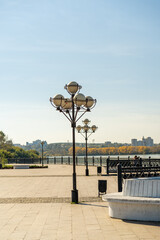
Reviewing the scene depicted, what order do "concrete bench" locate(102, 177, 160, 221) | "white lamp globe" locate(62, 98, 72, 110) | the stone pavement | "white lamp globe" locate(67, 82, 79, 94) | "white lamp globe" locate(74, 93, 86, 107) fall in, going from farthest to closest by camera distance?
"white lamp globe" locate(62, 98, 72, 110), "white lamp globe" locate(74, 93, 86, 107), "white lamp globe" locate(67, 82, 79, 94), "concrete bench" locate(102, 177, 160, 221), the stone pavement

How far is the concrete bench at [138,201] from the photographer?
813 centimetres

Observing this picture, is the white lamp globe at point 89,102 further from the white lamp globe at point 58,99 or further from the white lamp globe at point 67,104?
the white lamp globe at point 58,99

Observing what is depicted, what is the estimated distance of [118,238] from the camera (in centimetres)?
680

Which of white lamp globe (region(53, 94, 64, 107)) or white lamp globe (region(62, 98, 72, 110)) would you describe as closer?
white lamp globe (region(53, 94, 64, 107))

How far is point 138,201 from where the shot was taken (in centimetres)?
813

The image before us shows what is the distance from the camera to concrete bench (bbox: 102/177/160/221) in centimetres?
813

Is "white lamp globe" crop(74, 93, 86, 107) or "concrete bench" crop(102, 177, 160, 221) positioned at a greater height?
"white lamp globe" crop(74, 93, 86, 107)

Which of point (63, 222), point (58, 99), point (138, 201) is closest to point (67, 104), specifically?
point (58, 99)

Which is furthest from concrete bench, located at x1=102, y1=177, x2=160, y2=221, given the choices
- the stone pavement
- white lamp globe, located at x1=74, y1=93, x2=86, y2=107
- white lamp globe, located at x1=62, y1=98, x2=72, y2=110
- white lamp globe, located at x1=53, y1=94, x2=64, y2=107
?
white lamp globe, located at x1=62, y1=98, x2=72, y2=110

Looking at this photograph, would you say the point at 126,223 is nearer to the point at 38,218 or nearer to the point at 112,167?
the point at 38,218

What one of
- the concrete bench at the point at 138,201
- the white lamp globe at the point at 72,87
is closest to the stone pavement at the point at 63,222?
the concrete bench at the point at 138,201

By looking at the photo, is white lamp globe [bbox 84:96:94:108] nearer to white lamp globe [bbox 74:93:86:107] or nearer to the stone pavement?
white lamp globe [bbox 74:93:86:107]

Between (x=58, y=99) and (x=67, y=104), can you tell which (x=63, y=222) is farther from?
(x=67, y=104)

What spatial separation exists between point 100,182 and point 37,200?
8.78ft
